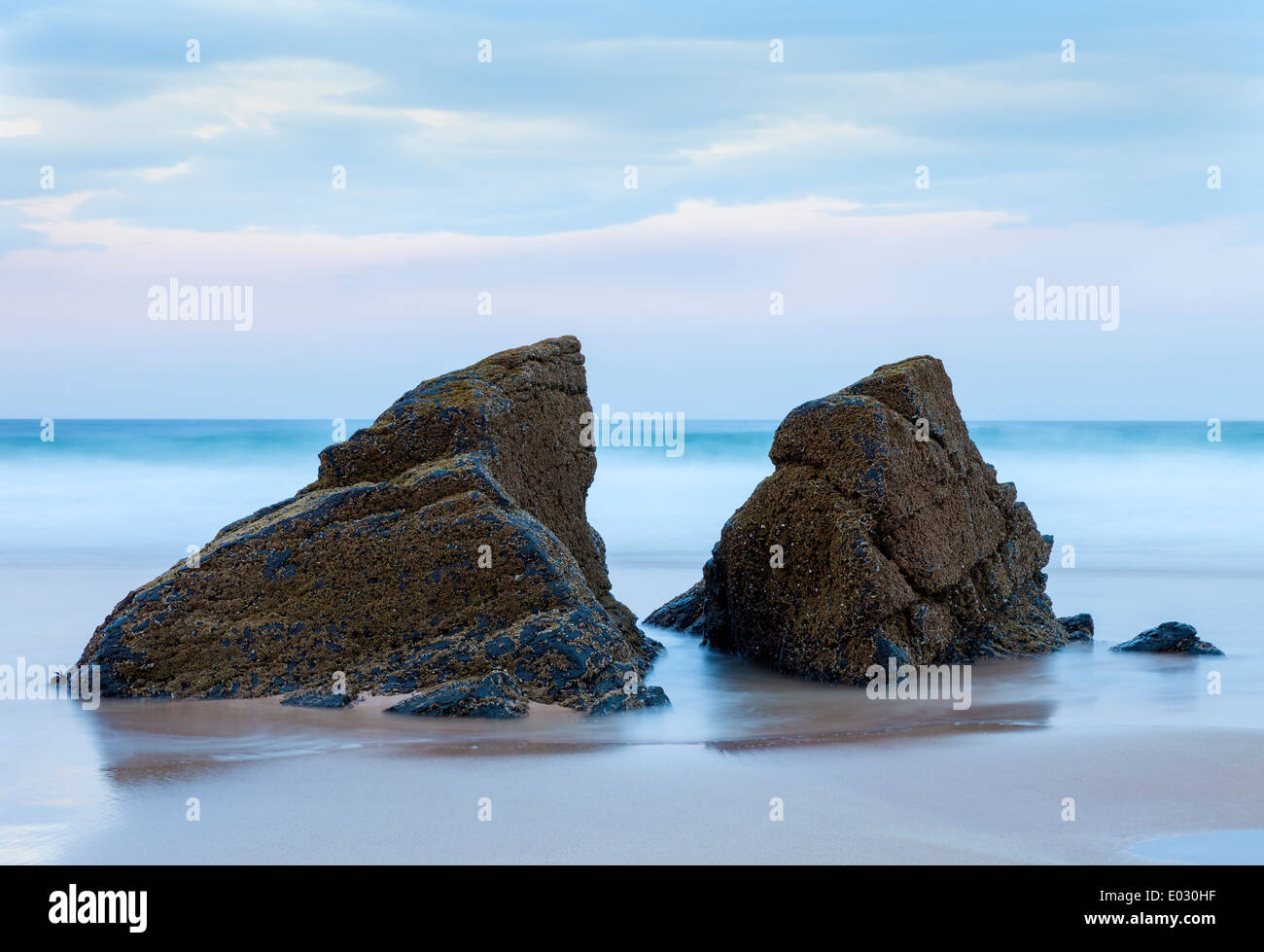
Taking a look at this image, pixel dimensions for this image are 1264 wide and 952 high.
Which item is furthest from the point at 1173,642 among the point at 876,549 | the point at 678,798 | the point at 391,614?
the point at 391,614

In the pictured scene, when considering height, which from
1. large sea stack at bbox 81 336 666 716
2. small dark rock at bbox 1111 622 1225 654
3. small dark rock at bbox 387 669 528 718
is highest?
large sea stack at bbox 81 336 666 716

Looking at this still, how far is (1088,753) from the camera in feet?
19.7

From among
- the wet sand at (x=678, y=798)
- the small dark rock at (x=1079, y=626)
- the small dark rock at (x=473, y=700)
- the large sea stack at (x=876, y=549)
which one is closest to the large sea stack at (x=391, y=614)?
the small dark rock at (x=473, y=700)

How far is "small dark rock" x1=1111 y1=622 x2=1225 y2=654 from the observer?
8969 millimetres

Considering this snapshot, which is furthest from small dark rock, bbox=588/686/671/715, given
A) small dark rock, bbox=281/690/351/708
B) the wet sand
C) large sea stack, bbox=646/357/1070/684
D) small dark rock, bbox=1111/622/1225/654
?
small dark rock, bbox=1111/622/1225/654

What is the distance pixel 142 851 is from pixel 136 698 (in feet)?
8.86

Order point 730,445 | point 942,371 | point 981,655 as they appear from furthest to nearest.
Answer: point 730,445 → point 942,371 → point 981,655

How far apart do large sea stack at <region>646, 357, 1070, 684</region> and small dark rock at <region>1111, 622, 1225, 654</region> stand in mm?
570

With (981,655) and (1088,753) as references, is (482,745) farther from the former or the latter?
(981,655)

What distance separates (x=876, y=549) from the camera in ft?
25.8

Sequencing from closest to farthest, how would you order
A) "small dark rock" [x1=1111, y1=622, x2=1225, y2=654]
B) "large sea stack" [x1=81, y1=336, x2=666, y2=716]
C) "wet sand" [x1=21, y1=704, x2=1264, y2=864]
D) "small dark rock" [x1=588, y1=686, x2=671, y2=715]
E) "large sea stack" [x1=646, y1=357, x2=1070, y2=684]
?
1. "wet sand" [x1=21, y1=704, x2=1264, y2=864]
2. "small dark rock" [x1=588, y1=686, x2=671, y2=715]
3. "large sea stack" [x1=81, y1=336, x2=666, y2=716]
4. "large sea stack" [x1=646, y1=357, x2=1070, y2=684]
5. "small dark rock" [x1=1111, y1=622, x2=1225, y2=654]

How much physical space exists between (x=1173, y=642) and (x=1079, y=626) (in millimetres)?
810

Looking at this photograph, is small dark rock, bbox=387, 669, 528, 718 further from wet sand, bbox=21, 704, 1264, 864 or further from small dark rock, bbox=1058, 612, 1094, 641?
small dark rock, bbox=1058, 612, 1094, 641
